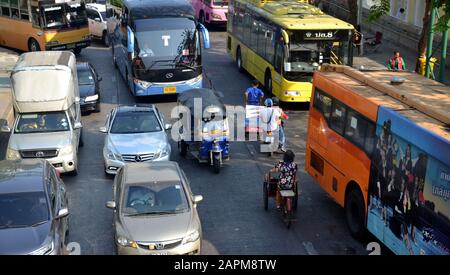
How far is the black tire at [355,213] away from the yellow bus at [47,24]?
67.3 ft

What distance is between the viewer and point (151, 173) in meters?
13.9

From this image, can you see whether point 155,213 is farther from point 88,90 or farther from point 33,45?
point 33,45

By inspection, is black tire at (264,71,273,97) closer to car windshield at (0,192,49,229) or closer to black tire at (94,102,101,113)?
black tire at (94,102,101,113)

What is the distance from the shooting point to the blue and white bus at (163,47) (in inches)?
949

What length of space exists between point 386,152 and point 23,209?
645 cm

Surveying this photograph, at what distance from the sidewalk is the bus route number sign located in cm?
729

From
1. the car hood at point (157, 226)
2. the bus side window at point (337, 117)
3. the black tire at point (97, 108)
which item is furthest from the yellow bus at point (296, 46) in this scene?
the car hood at point (157, 226)

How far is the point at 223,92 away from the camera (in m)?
26.8

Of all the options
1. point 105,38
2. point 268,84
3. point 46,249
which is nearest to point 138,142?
point 46,249

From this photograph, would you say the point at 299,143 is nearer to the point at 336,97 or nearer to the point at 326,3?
the point at 336,97

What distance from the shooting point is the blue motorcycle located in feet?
59.0

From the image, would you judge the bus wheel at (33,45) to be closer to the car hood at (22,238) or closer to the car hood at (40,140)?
the car hood at (40,140)

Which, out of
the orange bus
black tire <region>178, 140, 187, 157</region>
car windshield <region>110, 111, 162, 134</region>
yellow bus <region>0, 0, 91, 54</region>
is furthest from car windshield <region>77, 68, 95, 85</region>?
the orange bus

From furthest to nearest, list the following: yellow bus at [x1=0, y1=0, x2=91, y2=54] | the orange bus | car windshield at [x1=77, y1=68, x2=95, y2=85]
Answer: yellow bus at [x1=0, y1=0, x2=91, y2=54] < car windshield at [x1=77, y1=68, x2=95, y2=85] < the orange bus
